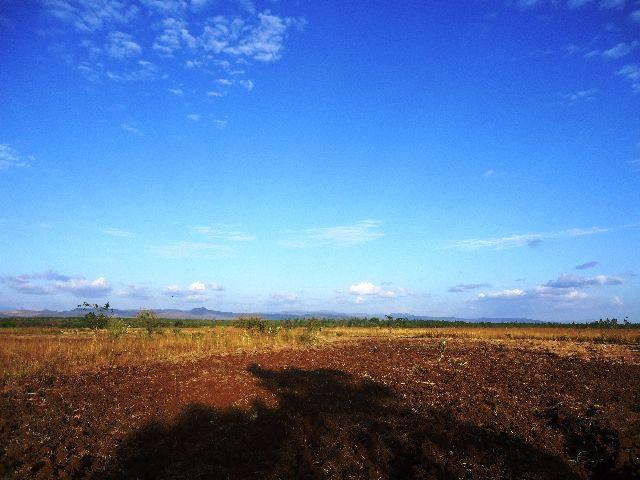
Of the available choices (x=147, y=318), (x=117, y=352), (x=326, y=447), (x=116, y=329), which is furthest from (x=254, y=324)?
(x=326, y=447)

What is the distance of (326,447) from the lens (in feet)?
24.7

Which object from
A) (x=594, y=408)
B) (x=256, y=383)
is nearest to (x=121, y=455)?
(x=256, y=383)

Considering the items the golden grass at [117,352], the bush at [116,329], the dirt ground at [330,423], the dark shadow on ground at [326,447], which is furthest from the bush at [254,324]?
the dark shadow on ground at [326,447]

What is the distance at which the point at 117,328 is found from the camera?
2378 cm

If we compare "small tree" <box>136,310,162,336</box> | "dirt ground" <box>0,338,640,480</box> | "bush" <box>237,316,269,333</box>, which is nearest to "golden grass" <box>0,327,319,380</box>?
"small tree" <box>136,310,162,336</box>

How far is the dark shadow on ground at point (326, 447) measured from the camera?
6715mm

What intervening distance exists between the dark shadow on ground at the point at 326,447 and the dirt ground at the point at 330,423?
3 centimetres

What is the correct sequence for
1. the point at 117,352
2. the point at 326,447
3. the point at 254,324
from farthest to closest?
the point at 254,324 → the point at 117,352 → the point at 326,447

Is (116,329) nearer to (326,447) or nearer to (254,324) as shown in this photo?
(254,324)

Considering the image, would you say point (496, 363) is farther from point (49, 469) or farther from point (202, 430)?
point (49, 469)

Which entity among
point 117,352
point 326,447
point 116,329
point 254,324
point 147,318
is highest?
point 147,318

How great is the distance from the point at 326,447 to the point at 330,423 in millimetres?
985

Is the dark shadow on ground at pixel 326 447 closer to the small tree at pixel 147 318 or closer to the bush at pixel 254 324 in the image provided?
the small tree at pixel 147 318

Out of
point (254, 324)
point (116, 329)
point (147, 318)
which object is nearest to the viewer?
point (116, 329)
